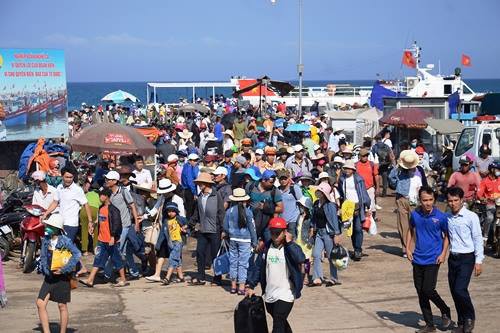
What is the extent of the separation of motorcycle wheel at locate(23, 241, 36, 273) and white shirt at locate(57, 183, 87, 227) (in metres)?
0.89

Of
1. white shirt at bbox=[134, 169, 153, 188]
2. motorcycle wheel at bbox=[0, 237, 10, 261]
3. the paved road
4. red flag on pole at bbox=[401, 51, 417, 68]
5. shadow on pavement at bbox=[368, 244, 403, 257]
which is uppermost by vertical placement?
red flag on pole at bbox=[401, 51, 417, 68]

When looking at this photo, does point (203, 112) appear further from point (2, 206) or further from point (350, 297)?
point (350, 297)

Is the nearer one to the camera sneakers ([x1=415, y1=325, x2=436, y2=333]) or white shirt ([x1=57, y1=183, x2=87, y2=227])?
sneakers ([x1=415, y1=325, x2=436, y2=333])

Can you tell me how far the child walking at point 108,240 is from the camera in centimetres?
1254

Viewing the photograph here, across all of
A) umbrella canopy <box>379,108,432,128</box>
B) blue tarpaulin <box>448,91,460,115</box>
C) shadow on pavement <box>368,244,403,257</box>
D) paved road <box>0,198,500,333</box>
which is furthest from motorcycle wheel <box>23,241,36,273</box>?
blue tarpaulin <box>448,91,460,115</box>

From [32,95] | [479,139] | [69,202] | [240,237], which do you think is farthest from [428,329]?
[32,95]

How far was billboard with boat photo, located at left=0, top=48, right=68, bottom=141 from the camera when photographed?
20078 mm

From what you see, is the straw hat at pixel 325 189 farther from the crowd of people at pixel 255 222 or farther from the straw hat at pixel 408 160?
the straw hat at pixel 408 160

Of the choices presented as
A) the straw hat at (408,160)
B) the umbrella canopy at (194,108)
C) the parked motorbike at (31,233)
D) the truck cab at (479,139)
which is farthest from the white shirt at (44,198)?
the umbrella canopy at (194,108)

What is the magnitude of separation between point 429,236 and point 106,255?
5.26 m

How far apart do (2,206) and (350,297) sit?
6.69m

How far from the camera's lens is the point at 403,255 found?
14.6 meters

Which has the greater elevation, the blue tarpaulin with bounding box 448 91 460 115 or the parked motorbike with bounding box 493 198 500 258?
the blue tarpaulin with bounding box 448 91 460 115

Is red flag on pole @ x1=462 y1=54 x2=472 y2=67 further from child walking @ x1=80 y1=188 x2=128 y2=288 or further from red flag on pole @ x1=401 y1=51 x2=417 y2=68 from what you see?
child walking @ x1=80 y1=188 x2=128 y2=288
